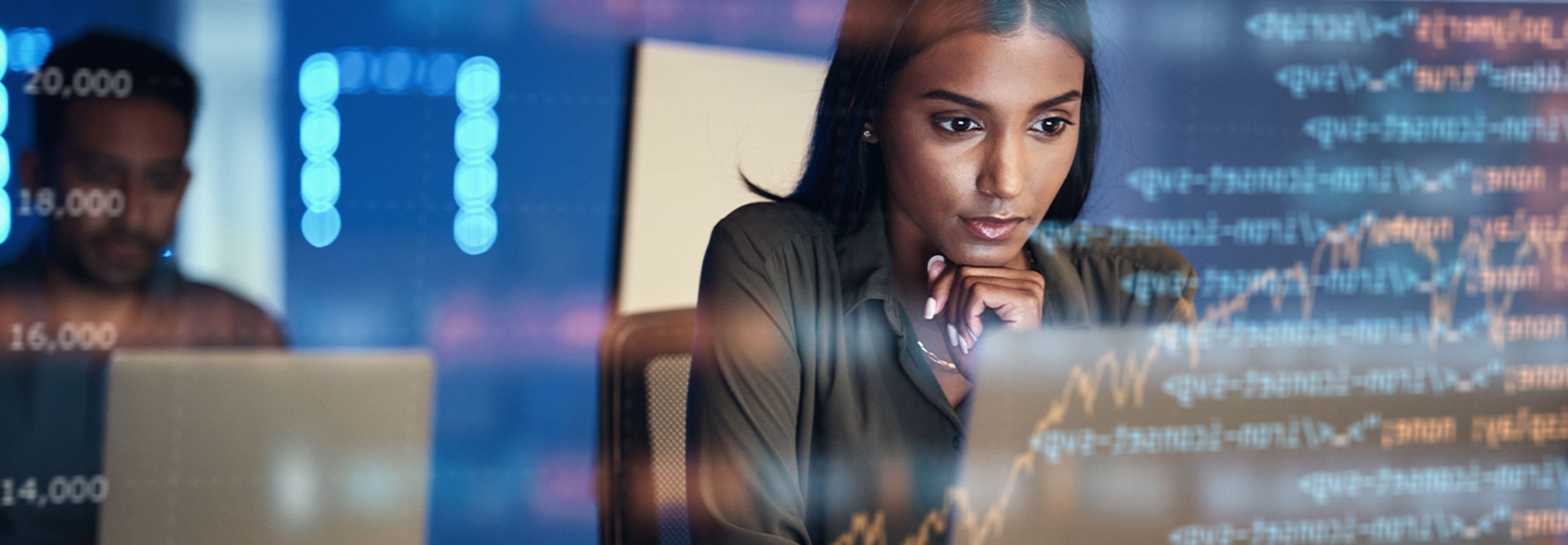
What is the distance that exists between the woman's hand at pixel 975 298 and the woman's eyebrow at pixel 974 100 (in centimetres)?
12

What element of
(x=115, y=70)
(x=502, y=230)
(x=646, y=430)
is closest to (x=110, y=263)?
(x=115, y=70)

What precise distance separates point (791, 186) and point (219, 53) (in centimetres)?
42

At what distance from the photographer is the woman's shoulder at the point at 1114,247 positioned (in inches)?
27.3

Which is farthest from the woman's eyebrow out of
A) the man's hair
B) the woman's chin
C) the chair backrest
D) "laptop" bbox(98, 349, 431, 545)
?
the man's hair

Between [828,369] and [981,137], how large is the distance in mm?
215

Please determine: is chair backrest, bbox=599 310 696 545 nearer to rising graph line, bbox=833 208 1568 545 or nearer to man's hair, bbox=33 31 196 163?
rising graph line, bbox=833 208 1568 545

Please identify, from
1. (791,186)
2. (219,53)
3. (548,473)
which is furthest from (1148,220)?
(219,53)

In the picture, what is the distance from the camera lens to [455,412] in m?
0.64

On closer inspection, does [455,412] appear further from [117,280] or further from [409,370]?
[117,280]

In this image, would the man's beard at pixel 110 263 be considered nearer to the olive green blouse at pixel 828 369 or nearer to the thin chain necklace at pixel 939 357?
the olive green blouse at pixel 828 369

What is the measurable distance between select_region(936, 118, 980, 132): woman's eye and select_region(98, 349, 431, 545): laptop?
422mm

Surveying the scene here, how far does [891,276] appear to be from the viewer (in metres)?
0.69

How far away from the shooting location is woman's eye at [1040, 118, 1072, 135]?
26.0 inches

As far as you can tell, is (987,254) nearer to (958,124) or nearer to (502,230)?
(958,124)
